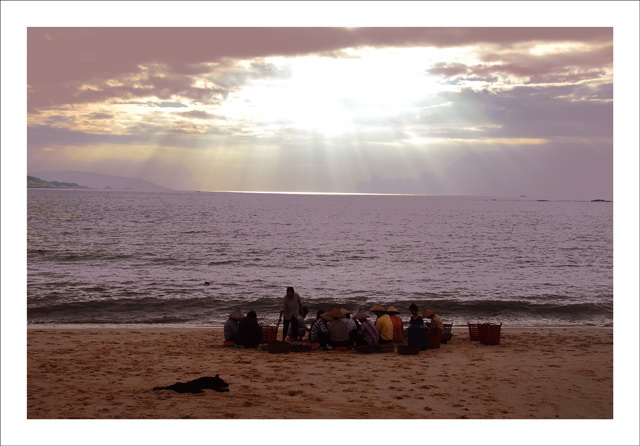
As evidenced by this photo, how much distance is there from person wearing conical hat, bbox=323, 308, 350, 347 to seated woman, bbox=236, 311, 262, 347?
189cm

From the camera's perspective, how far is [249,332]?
51.5 ft

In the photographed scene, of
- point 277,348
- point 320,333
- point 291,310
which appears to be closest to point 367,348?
point 320,333

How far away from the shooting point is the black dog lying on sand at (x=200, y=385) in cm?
1106

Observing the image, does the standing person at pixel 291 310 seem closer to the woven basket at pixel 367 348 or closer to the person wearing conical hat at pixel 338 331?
the person wearing conical hat at pixel 338 331

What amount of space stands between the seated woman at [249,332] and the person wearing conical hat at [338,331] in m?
1.89

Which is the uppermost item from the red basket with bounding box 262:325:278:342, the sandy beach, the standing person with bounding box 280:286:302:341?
the standing person with bounding box 280:286:302:341

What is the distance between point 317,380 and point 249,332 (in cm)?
391

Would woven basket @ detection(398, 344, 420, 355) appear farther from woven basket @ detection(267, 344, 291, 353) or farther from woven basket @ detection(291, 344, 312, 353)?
woven basket @ detection(267, 344, 291, 353)

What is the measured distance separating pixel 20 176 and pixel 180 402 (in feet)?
15.8

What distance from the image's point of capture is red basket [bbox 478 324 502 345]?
54.7 ft

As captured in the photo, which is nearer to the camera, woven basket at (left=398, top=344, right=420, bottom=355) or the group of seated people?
woven basket at (left=398, top=344, right=420, bottom=355)

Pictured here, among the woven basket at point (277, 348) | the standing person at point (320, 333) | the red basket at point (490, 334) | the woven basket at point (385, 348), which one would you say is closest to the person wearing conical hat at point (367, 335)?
the woven basket at point (385, 348)

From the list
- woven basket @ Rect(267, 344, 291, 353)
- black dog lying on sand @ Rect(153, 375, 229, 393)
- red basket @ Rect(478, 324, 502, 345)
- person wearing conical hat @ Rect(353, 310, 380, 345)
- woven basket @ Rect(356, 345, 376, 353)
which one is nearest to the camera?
black dog lying on sand @ Rect(153, 375, 229, 393)

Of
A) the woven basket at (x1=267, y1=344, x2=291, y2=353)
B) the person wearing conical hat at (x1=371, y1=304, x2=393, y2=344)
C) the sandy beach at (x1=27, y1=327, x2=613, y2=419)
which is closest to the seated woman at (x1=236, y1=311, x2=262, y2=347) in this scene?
the sandy beach at (x1=27, y1=327, x2=613, y2=419)
